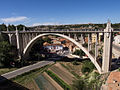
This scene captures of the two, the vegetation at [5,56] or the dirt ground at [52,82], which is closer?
the dirt ground at [52,82]

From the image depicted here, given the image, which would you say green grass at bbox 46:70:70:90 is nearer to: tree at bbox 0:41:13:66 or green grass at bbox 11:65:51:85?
green grass at bbox 11:65:51:85

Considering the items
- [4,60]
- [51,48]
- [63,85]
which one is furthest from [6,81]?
[51,48]

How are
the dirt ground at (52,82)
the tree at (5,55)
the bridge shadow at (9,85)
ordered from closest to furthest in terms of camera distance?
the bridge shadow at (9,85)
the dirt ground at (52,82)
the tree at (5,55)

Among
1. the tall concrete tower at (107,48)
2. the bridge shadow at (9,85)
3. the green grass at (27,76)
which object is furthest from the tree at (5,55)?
the tall concrete tower at (107,48)

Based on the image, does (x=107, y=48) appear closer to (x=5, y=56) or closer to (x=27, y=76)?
(x=27, y=76)

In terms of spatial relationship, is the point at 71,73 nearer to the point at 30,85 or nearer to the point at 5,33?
the point at 30,85

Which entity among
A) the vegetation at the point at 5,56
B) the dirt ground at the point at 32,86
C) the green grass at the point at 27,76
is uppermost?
the vegetation at the point at 5,56

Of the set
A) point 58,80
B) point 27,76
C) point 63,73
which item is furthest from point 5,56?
point 63,73

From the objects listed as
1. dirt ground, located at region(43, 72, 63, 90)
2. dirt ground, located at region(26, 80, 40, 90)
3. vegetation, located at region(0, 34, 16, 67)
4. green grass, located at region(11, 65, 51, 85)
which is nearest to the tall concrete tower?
dirt ground, located at region(43, 72, 63, 90)

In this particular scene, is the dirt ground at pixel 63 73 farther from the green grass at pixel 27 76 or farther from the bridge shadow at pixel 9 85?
the bridge shadow at pixel 9 85
